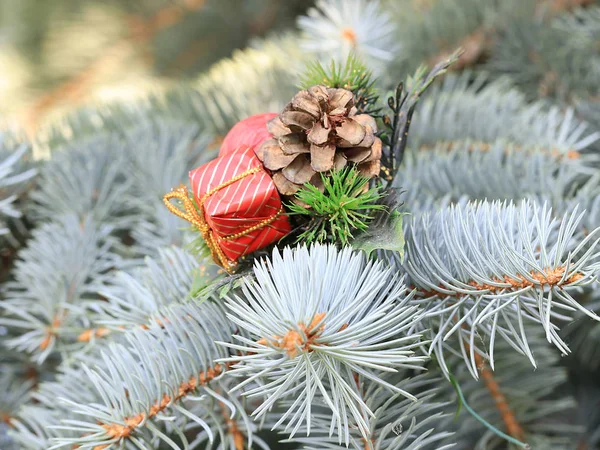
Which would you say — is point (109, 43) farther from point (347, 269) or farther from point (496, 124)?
point (347, 269)

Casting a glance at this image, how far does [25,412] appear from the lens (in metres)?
0.35

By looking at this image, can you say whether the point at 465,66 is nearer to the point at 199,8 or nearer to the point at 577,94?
the point at 577,94

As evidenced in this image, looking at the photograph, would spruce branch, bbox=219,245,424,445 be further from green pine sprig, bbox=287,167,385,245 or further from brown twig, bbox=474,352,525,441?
brown twig, bbox=474,352,525,441

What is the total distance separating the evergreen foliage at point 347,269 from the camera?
241 mm

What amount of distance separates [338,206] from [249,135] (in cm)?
7

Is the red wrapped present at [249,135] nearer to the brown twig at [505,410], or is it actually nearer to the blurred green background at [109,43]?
the brown twig at [505,410]

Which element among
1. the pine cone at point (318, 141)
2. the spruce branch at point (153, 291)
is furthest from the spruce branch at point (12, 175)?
the pine cone at point (318, 141)

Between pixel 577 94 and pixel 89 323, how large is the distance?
49 centimetres

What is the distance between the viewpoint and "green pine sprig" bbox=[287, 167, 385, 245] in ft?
0.85

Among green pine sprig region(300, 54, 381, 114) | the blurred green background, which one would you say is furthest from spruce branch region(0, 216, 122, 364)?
the blurred green background

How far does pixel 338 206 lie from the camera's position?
0.26 meters

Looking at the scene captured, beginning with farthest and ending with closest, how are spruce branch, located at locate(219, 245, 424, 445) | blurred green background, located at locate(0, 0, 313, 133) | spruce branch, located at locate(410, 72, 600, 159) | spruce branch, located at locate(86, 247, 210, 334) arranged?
blurred green background, located at locate(0, 0, 313, 133) → spruce branch, located at locate(410, 72, 600, 159) → spruce branch, located at locate(86, 247, 210, 334) → spruce branch, located at locate(219, 245, 424, 445)

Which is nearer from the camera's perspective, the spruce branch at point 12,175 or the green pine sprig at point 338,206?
the green pine sprig at point 338,206

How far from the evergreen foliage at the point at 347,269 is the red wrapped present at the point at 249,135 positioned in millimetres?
38
